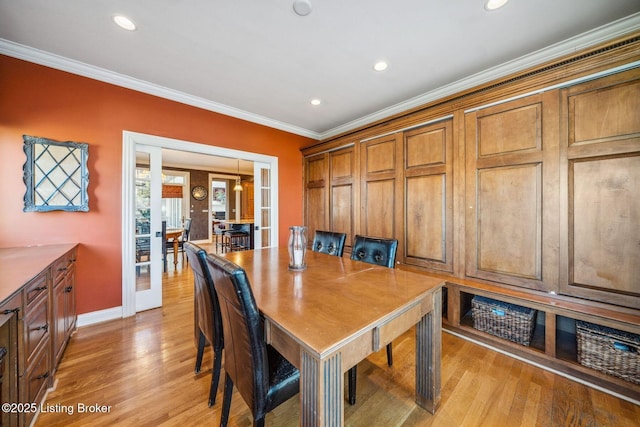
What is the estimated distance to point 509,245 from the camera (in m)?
2.05

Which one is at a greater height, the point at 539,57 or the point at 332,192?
the point at 539,57

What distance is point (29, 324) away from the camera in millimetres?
1242

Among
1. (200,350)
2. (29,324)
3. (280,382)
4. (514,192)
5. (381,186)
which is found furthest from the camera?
(381,186)

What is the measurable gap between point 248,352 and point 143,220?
2.69 m

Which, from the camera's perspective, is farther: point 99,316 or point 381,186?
point 381,186

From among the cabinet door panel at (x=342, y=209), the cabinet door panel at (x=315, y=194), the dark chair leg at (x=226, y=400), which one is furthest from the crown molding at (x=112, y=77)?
the dark chair leg at (x=226, y=400)

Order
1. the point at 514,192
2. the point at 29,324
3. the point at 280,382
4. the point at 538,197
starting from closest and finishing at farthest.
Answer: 1. the point at 280,382
2. the point at 29,324
3. the point at 538,197
4. the point at 514,192

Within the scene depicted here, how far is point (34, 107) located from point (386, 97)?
12.2 ft

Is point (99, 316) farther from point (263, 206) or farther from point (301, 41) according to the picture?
point (301, 41)

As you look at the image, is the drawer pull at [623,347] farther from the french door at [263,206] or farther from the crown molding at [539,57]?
the french door at [263,206]

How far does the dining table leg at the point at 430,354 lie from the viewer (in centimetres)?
140

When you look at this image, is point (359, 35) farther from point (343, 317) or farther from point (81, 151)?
point (81, 151)

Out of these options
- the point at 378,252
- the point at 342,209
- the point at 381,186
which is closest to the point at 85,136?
the point at 342,209

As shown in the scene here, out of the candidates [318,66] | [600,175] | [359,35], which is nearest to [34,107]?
[318,66]
